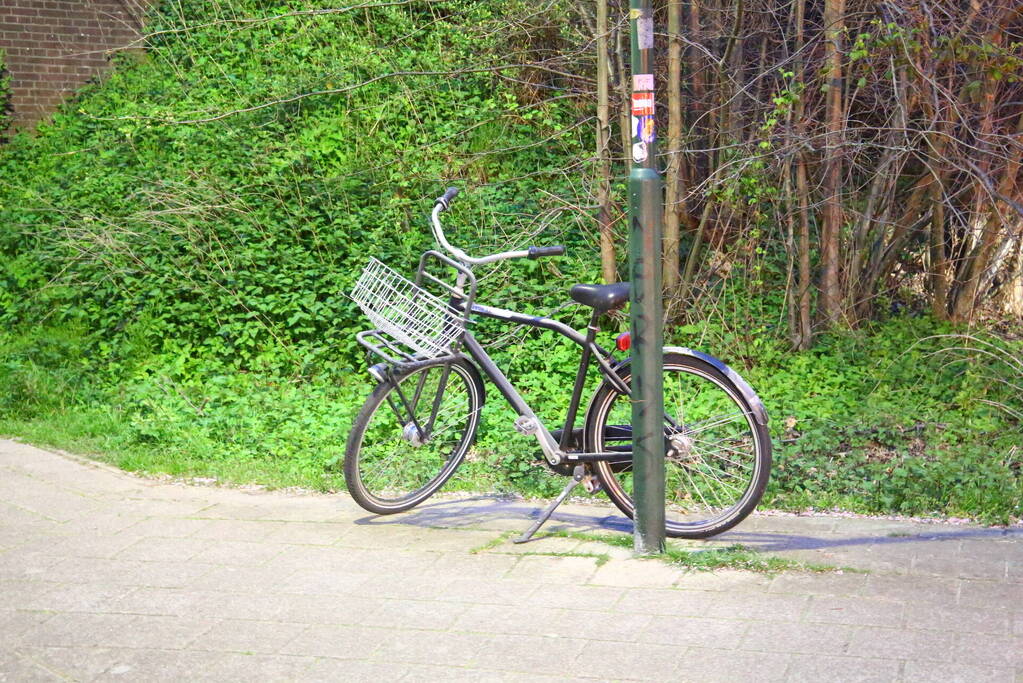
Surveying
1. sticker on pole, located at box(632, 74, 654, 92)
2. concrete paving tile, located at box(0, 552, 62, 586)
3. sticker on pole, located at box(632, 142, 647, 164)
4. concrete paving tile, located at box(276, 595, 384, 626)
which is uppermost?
sticker on pole, located at box(632, 74, 654, 92)

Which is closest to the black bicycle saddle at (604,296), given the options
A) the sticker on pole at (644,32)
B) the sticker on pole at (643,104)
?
the sticker on pole at (643,104)

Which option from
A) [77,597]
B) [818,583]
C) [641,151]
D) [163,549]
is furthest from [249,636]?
[641,151]

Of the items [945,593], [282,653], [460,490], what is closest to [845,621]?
[945,593]

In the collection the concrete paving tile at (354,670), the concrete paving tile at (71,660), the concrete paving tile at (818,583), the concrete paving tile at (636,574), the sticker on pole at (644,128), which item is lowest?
the concrete paving tile at (818,583)

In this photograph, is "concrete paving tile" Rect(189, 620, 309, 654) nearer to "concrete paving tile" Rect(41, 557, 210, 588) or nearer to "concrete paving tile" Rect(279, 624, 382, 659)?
"concrete paving tile" Rect(279, 624, 382, 659)

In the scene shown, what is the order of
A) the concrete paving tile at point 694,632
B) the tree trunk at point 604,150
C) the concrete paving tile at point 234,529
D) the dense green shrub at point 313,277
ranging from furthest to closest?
the tree trunk at point 604,150 → the dense green shrub at point 313,277 → the concrete paving tile at point 234,529 → the concrete paving tile at point 694,632

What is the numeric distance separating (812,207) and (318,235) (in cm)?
423

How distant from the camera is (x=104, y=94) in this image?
41.8 ft

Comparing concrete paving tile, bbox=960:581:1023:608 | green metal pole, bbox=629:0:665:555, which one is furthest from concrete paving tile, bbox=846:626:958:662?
green metal pole, bbox=629:0:665:555

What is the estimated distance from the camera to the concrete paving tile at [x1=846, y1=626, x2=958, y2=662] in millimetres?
3652

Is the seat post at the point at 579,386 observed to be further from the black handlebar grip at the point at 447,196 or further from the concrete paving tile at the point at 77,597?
the concrete paving tile at the point at 77,597

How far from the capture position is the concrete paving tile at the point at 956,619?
152 inches

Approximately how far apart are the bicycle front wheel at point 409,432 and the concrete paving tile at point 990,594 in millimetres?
2324

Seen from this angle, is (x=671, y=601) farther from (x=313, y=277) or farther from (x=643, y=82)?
(x=313, y=277)
